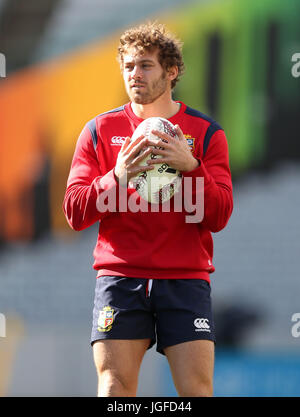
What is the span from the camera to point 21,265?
22.7ft

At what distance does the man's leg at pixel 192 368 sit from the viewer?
244cm

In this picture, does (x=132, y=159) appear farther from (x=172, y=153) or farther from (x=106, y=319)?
(x=106, y=319)

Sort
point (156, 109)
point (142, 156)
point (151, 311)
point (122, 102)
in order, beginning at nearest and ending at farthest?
1. point (142, 156)
2. point (151, 311)
3. point (156, 109)
4. point (122, 102)

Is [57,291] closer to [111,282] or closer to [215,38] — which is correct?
[215,38]

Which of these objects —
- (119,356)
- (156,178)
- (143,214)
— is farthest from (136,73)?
(119,356)

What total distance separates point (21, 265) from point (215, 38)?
267cm

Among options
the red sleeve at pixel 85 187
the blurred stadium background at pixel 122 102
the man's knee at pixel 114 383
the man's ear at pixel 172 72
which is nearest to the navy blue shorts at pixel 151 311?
the man's knee at pixel 114 383

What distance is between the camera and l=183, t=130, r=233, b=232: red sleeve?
98.3 inches

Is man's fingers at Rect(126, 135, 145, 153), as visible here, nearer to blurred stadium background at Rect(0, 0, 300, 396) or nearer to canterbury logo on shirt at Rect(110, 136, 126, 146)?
canterbury logo on shirt at Rect(110, 136, 126, 146)

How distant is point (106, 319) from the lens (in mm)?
2496

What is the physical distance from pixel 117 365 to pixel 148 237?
1.41 feet

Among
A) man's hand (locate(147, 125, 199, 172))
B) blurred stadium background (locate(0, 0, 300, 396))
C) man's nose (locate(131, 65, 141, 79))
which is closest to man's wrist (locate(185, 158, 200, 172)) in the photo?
man's hand (locate(147, 125, 199, 172))

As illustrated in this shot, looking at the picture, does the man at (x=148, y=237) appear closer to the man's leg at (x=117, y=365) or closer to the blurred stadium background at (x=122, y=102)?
the man's leg at (x=117, y=365)

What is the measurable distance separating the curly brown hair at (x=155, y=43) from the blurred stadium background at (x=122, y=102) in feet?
13.3
